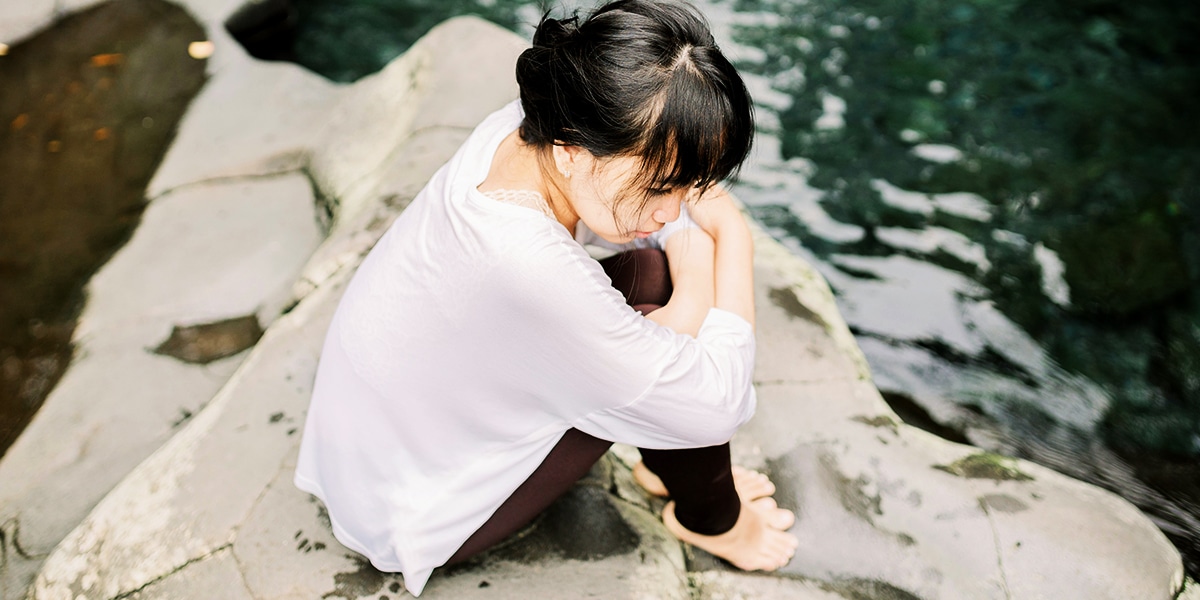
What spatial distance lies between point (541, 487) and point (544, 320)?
53 centimetres

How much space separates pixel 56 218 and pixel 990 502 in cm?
384

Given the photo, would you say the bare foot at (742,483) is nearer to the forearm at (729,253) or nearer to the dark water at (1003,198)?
the forearm at (729,253)

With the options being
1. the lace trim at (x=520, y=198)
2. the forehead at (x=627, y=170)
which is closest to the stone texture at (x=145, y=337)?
the lace trim at (x=520, y=198)

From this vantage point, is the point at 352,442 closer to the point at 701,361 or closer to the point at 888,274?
the point at 701,361

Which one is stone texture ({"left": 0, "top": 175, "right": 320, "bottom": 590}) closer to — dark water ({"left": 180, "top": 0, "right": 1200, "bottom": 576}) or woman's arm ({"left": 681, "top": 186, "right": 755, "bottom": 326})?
woman's arm ({"left": 681, "top": 186, "right": 755, "bottom": 326})

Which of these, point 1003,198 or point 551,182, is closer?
point 551,182

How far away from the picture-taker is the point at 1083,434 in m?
3.08

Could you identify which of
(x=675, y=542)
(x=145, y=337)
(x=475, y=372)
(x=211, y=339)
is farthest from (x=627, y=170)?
(x=145, y=337)

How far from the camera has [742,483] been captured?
225cm

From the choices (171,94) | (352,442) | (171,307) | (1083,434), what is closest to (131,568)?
(352,442)

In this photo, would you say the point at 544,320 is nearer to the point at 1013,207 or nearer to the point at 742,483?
the point at 742,483

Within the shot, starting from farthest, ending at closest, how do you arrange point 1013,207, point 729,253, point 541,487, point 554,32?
point 1013,207, point 729,253, point 541,487, point 554,32

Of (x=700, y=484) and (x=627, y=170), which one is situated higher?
(x=627, y=170)

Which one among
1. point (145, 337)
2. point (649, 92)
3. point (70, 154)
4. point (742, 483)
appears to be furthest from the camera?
point (70, 154)
